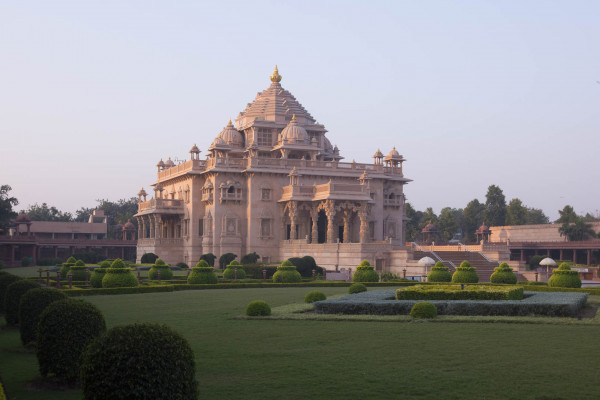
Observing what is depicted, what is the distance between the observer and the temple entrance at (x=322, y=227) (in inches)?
2293

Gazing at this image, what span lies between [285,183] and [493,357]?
43616 mm

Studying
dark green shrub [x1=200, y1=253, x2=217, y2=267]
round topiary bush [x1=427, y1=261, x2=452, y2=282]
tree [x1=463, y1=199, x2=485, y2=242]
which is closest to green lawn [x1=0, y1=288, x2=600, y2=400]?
round topiary bush [x1=427, y1=261, x2=452, y2=282]

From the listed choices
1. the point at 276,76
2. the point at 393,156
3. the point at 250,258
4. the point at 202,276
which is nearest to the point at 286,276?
the point at 202,276

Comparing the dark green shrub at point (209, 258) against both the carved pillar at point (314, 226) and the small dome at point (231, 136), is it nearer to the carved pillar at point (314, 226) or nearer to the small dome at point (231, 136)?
the carved pillar at point (314, 226)

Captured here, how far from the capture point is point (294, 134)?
58031mm

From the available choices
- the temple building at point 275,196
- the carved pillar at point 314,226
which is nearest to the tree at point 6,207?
the temple building at point 275,196

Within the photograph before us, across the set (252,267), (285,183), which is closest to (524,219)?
(285,183)

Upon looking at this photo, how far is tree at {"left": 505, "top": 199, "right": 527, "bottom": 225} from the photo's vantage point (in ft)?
323

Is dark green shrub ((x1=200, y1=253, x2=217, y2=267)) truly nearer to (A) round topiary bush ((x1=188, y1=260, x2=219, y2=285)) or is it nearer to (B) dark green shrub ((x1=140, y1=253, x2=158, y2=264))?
(B) dark green shrub ((x1=140, y1=253, x2=158, y2=264))

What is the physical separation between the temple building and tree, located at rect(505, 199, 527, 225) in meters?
39.9

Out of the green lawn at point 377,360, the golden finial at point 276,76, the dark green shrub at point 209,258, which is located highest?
the golden finial at point 276,76

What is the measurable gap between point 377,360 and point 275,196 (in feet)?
142

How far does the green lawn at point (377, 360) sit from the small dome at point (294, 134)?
124 ft

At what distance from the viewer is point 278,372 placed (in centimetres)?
1283
